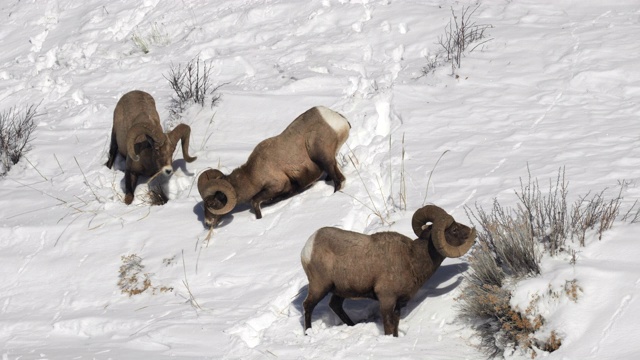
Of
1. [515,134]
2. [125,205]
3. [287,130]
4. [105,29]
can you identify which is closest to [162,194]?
[125,205]

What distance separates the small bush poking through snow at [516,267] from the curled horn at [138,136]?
4.89m

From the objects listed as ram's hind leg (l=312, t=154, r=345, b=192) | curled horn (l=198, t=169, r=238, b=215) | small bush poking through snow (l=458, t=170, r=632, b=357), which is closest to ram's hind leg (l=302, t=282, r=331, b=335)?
small bush poking through snow (l=458, t=170, r=632, b=357)

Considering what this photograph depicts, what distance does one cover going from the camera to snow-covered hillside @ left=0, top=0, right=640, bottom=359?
23.8ft

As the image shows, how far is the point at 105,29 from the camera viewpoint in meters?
17.1

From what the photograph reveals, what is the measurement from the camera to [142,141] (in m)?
10.9

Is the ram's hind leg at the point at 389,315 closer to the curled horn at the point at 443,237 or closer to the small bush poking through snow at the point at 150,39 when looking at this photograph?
the curled horn at the point at 443,237

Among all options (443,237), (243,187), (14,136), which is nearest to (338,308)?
(443,237)

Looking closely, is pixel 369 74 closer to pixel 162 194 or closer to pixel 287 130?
pixel 287 130

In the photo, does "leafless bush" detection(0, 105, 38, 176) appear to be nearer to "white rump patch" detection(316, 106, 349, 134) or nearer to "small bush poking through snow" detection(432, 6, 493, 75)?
"white rump patch" detection(316, 106, 349, 134)

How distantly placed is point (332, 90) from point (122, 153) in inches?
124

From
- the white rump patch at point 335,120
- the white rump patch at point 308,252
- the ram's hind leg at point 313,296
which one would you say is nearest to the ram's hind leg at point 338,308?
the ram's hind leg at point 313,296

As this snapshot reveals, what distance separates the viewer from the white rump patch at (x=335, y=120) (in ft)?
33.1

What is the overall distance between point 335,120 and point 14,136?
5579 millimetres

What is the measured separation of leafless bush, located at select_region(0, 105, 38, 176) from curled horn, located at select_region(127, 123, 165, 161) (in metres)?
2.72
